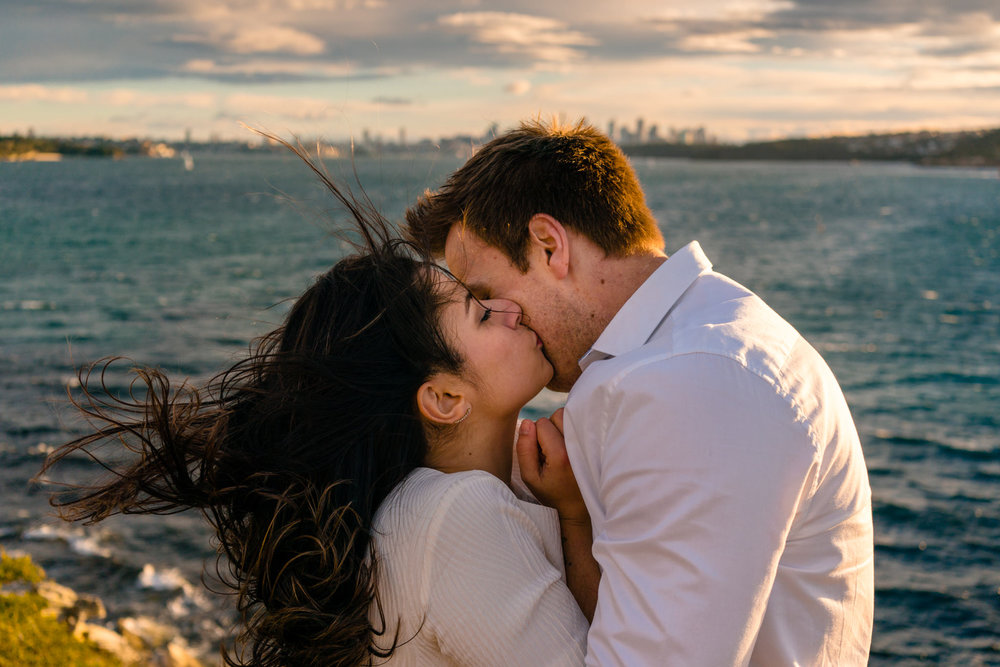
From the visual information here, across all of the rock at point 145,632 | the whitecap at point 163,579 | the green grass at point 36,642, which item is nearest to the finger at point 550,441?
the green grass at point 36,642

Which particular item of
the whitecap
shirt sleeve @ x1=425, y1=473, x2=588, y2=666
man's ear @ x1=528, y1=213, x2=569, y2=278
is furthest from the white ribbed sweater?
the whitecap

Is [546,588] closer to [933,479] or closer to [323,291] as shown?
[323,291]

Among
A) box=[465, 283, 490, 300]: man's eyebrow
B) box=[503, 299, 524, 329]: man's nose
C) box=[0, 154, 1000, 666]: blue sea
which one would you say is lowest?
box=[0, 154, 1000, 666]: blue sea

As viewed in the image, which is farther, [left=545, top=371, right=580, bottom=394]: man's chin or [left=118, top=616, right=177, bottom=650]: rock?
[left=118, top=616, right=177, bottom=650]: rock

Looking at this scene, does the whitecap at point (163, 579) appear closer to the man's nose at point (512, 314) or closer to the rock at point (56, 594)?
the rock at point (56, 594)

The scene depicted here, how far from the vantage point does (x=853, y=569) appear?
2449 millimetres

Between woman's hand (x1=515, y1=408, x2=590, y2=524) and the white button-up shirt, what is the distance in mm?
260

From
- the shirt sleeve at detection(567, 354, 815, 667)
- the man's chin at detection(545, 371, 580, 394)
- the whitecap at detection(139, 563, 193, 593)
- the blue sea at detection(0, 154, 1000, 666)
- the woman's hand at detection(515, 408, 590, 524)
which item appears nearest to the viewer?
the shirt sleeve at detection(567, 354, 815, 667)

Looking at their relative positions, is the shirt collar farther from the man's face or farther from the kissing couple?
the man's face

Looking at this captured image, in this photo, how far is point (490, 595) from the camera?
7.37ft

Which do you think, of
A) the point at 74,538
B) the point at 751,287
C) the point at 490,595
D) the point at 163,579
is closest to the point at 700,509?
the point at 490,595

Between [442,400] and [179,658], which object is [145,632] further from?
[442,400]

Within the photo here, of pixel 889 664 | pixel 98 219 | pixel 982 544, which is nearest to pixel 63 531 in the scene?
pixel 889 664

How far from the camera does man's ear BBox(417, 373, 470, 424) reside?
2.75m
